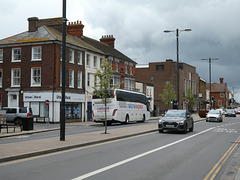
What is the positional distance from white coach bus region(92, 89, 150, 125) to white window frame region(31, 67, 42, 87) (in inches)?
322

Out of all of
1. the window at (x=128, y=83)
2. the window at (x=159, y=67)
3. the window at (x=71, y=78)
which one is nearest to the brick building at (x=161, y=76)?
the window at (x=159, y=67)

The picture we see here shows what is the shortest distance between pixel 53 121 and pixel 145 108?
11.7 m

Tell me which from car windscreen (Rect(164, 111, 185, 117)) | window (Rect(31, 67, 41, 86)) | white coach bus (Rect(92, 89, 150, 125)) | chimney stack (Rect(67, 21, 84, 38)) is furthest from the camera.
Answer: chimney stack (Rect(67, 21, 84, 38))

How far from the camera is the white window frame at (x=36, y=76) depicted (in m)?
37.1

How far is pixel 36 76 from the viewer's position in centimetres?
3734

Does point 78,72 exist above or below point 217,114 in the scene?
above

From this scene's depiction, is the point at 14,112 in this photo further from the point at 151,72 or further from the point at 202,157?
the point at 151,72

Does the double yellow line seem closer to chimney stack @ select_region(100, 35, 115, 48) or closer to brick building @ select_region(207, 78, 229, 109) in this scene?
chimney stack @ select_region(100, 35, 115, 48)

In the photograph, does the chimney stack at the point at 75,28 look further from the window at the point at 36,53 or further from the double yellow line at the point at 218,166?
the double yellow line at the point at 218,166

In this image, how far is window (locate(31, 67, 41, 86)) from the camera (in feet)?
122

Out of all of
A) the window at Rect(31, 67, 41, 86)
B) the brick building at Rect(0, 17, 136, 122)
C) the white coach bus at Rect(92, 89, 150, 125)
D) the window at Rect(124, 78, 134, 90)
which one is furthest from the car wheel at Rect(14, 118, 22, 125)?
the window at Rect(124, 78, 134, 90)

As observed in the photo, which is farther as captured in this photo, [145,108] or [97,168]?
[145,108]

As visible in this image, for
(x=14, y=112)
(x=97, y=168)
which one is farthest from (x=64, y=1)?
(x=14, y=112)

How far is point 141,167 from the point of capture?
29.1 ft
